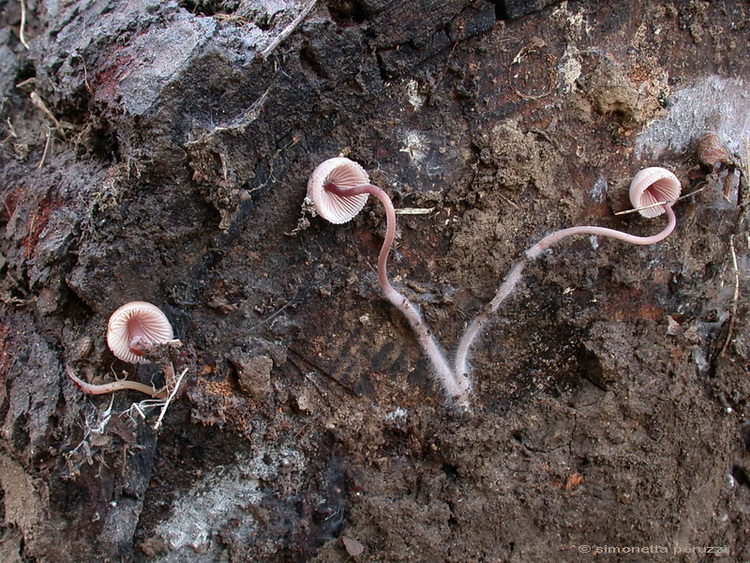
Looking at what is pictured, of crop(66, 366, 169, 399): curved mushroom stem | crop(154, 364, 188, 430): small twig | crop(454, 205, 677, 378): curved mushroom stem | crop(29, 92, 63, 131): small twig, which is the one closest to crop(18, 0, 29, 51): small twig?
crop(29, 92, 63, 131): small twig

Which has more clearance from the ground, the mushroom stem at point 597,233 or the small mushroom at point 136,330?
the small mushroom at point 136,330

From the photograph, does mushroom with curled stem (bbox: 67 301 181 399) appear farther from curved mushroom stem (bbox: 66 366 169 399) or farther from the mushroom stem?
the mushroom stem

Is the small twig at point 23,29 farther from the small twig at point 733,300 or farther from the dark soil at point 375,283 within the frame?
the small twig at point 733,300

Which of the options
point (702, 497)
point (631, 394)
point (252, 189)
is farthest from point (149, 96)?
point (702, 497)

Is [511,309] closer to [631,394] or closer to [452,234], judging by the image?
[452,234]

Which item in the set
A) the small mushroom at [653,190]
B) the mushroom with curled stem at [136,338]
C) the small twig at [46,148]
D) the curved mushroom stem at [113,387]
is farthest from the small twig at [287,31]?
the small mushroom at [653,190]

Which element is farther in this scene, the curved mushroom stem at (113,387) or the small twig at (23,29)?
the small twig at (23,29)

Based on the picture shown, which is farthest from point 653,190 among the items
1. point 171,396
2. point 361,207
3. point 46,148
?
point 46,148

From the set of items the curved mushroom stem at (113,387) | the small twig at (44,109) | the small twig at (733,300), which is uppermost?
the small twig at (44,109)
